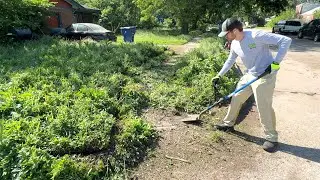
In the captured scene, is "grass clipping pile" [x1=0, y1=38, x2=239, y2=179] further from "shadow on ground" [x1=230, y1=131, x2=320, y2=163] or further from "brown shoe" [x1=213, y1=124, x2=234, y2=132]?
"shadow on ground" [x1=230, y1=131, x2=320, y2=163]

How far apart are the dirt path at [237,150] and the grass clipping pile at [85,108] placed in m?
0.34

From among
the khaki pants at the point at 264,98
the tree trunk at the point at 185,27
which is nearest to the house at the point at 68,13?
the tree trunk at the point at 185,27

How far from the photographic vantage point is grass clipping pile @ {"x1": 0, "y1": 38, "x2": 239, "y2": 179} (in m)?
3.90

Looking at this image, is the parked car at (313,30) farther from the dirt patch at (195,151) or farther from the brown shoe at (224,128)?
the brown shoe at (224,128)

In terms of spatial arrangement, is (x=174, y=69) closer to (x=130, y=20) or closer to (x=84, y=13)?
(x=84, y=13)

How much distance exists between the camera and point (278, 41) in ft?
14.5

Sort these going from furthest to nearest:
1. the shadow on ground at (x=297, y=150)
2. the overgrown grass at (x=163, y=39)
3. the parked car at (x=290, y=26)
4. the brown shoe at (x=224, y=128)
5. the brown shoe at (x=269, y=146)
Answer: the parked car at (x=290, y=26)
the overgrown grass at (x=163, y=39)
the brown shoe at (x=224, y=128)
the brown shoe at (x=269, y=146)
the shadow on ground at (x=297, y=150)

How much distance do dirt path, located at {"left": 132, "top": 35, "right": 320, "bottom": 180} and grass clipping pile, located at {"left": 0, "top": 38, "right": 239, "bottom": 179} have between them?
1.12ft

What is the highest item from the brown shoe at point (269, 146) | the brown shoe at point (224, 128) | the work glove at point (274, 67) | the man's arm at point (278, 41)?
the man's arm at point (278, 41)

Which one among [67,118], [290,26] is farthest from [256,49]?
[290,26]

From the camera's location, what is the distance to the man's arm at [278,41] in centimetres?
436

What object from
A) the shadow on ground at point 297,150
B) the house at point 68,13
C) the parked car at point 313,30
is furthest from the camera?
the house at point 68,13

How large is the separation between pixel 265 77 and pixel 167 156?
1.76 m

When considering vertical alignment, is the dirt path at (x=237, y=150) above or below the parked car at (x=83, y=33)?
below
